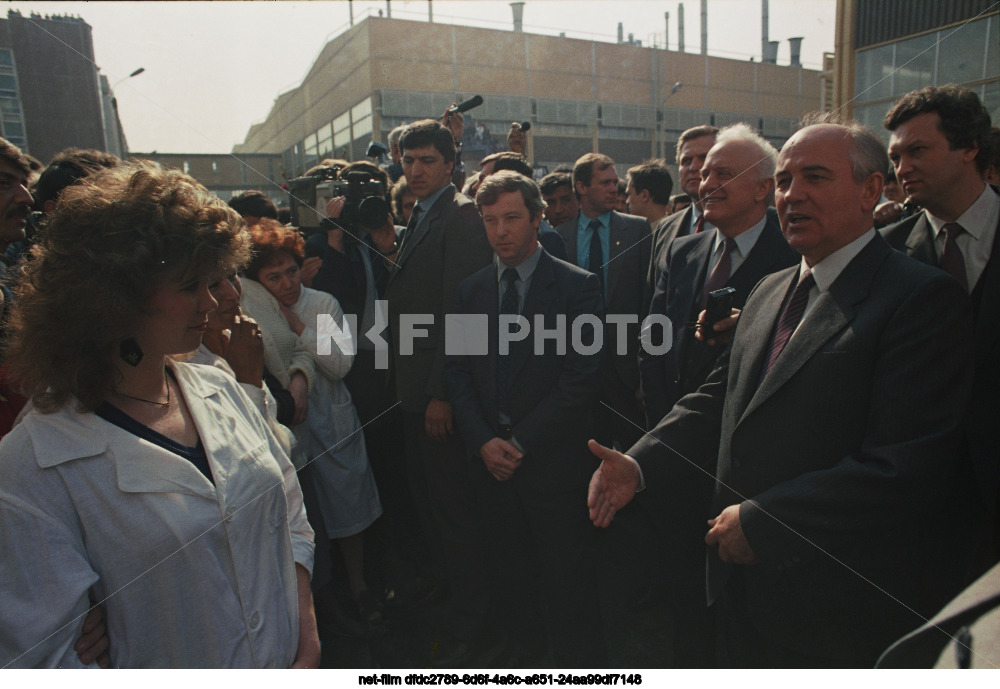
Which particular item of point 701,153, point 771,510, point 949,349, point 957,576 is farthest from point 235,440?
point 701,153

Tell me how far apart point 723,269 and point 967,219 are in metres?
0.56

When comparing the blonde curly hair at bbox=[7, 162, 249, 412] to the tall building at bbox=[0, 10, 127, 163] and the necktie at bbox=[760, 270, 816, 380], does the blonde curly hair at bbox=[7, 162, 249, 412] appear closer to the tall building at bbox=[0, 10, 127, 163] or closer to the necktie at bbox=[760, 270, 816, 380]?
the tall building at bbox=[0, 10, 127, 163]

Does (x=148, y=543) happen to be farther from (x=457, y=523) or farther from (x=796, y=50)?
(x=796, y=50)

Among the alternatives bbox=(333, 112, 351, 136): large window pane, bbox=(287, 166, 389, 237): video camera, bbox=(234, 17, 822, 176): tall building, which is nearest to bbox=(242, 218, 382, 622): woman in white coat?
bbox=(287, 166, 389, 237): video camera

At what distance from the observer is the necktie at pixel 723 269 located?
67.1 inches

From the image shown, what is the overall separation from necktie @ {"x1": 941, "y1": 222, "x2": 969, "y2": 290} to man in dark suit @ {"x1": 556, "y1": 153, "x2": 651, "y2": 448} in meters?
0.87

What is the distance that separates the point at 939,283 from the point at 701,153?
5.01ft

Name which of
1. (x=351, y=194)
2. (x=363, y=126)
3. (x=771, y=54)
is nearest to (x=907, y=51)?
(x=771, y=54)

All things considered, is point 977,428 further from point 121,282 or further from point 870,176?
point 121,282

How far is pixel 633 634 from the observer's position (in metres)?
2.04

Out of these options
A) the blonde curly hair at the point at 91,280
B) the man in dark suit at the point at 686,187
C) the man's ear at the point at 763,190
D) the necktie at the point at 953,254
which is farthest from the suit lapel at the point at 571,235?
the blonde curly hair at the point at 91,280

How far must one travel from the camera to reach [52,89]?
1.72 m

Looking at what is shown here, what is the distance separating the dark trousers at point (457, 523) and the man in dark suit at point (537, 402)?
164mm

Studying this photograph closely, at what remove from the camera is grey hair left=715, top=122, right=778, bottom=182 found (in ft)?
5.59
